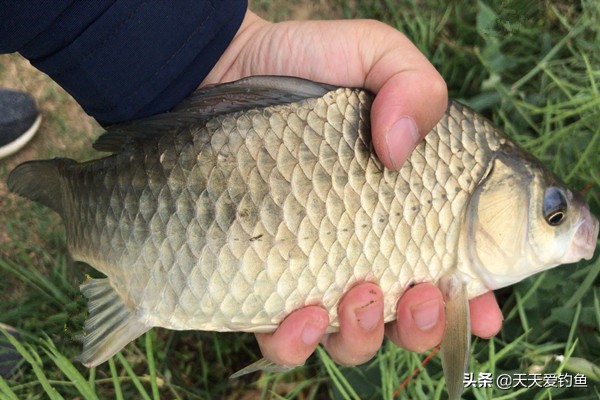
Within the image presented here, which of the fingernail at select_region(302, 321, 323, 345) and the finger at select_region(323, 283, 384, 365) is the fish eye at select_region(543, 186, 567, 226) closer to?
the finger at select_region(323, 283, 384, 365)

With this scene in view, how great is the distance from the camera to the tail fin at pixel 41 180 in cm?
154

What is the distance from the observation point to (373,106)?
1427mm

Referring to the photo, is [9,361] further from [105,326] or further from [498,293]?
[498,293]

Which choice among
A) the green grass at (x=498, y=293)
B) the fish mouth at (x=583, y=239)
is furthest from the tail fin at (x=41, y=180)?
the fish mouth at (x=583, y=239)

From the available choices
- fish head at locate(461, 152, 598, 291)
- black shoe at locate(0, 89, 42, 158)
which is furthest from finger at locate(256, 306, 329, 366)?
black shoe at locate(0, 89, 42, 158)

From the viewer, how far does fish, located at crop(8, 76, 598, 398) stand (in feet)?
4.41

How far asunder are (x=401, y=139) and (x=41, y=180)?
0.97m

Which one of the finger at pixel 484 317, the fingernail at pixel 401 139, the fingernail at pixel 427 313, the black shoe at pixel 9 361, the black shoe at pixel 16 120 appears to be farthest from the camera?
the black shoe at pixel 16 120

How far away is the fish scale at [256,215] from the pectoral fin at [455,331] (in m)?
0.18

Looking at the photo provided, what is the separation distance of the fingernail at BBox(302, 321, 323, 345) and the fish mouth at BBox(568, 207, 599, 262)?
71 cm

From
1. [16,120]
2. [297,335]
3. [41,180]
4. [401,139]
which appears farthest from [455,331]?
[16,120]

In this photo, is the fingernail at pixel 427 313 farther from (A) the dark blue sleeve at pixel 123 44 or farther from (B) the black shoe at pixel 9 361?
(B) the black shoe at pixel 9 361

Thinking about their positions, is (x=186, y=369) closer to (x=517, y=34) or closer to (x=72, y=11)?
(x=72, y=11)

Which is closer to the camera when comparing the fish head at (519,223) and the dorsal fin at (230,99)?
the dorsal fin at (230,99)
